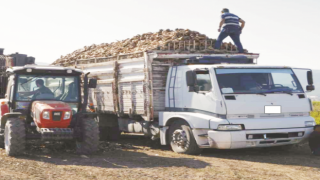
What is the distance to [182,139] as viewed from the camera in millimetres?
11203

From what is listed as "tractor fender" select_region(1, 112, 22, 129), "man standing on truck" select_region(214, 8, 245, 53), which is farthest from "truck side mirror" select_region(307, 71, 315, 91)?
"tractor fender" select_region(1, 112, 22, 129)

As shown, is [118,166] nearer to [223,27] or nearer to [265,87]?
[265,87]

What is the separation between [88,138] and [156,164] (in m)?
1.86

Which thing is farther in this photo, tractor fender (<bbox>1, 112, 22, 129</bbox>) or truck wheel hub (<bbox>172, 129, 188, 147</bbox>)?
truck wheel hub (<bbox>172, 129, 188, 147</bbox>)

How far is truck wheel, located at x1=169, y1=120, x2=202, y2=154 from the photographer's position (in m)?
11.0

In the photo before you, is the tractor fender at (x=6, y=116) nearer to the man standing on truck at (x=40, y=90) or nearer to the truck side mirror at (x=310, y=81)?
the man standing on truck at (x=40, y=90)

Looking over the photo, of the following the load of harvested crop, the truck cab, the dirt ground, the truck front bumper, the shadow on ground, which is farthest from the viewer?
the load of harvested crop

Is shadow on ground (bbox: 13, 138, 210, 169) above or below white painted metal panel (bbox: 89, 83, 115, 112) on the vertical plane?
below

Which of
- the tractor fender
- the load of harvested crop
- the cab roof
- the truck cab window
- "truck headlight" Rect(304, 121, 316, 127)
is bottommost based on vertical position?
"truck headlight" Rect(304, 121, 316, 127)

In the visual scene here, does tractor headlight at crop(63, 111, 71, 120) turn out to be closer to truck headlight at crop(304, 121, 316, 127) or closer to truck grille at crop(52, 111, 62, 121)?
truck grille at crop(52, 111, 62, 121)

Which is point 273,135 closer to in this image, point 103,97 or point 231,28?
point 231,28

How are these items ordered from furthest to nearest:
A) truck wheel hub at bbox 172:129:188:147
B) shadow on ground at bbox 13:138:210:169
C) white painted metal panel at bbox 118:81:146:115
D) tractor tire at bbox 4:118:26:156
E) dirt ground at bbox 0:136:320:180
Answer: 1. white painted metal panel at bbox 118:81:146:115
2. truck wheel hub at bbox 172:129:188:147
3. tractor tire at bbox 4:118:26:156
4. shadow on ground at bbox 13:138:210:169
5. dirt ground at bbox 0:136:320:180

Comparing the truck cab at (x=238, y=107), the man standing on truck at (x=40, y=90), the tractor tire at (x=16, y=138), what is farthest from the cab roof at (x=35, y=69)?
the truck cab at (x=238, y=107)

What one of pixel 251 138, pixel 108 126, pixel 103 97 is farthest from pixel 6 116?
pixel 251 138
